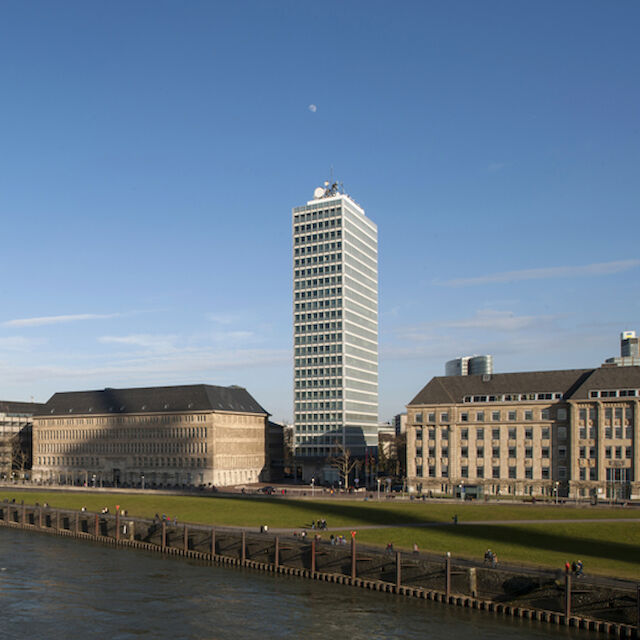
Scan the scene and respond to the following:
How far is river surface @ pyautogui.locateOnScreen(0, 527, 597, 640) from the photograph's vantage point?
64750 millimetres

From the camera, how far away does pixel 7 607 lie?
241ft

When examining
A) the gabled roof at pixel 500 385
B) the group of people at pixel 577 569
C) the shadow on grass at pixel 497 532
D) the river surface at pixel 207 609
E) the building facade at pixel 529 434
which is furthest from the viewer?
the gabled roof at pixel 500 385

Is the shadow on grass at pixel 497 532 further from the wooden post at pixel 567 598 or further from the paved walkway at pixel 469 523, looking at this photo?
the wooden post at pixel 567 598

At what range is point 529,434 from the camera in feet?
505

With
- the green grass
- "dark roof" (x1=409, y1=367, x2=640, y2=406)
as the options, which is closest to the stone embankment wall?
the green grass

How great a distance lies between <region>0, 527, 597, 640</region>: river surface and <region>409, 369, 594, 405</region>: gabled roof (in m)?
81.9

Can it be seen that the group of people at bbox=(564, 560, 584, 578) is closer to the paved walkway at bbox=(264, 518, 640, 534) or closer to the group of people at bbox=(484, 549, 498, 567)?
the group of people at bbox=(484, 549, 498, 567)

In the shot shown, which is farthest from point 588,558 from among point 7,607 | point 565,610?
point 7,607

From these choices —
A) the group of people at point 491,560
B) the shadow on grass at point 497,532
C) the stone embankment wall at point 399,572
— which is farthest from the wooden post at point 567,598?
the shadow on grass at point 497,532

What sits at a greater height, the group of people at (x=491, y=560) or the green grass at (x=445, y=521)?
the group of people at (x=491, y=560)

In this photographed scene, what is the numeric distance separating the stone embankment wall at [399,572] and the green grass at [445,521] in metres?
7.43

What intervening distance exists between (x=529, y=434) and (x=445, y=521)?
48.7 m

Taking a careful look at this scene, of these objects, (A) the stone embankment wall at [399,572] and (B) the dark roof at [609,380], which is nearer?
(A) the stone embankment wall at [399,572]

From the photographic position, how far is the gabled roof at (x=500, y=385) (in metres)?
156
